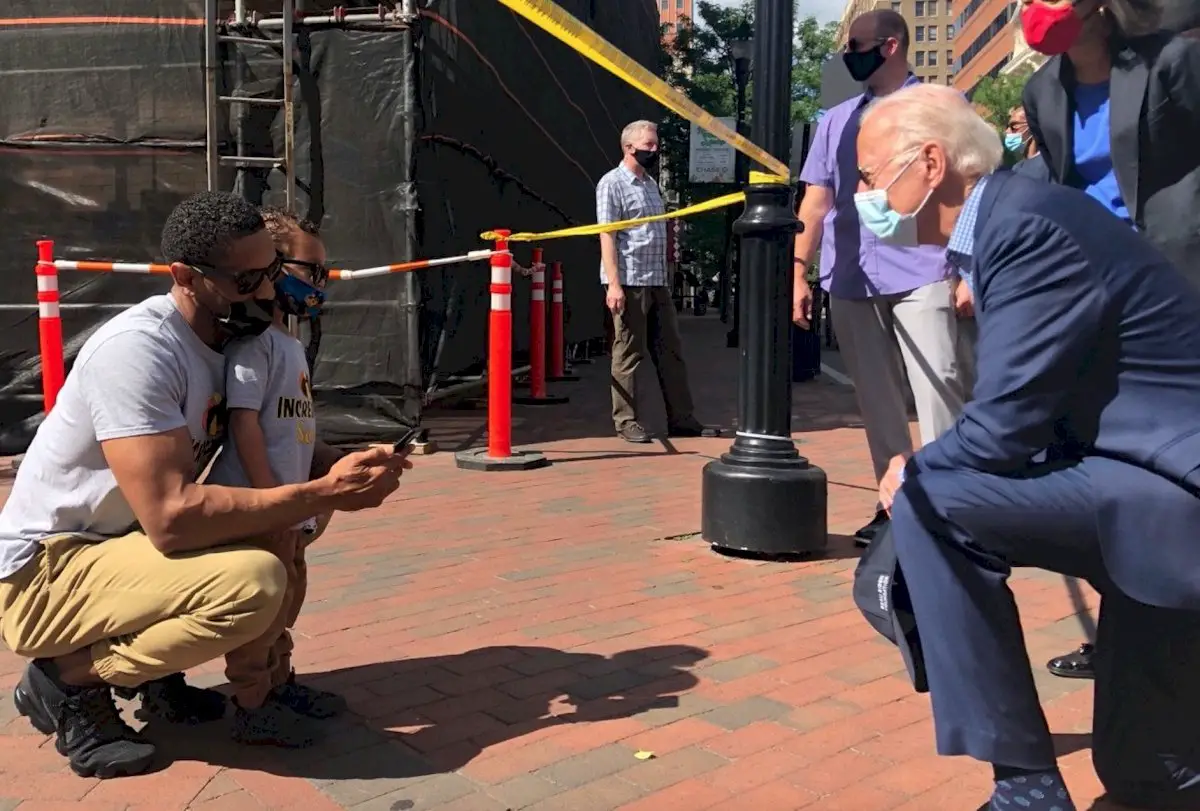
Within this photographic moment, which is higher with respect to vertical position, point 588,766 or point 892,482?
point 892,482

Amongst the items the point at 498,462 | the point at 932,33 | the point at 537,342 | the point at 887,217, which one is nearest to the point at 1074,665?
the point at 887,217

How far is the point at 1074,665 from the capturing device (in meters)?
3.34

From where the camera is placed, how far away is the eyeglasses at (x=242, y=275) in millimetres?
2771

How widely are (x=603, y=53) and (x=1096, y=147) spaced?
4.44ft

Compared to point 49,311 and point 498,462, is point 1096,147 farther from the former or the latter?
point 49,311

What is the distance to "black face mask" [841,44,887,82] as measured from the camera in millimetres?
4605

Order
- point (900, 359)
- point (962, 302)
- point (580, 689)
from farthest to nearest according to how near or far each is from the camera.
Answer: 1. point (900, 359)
2. point (962, 302)
3. point (580, 689)

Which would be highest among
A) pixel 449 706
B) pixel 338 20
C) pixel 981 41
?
pixel 981 41

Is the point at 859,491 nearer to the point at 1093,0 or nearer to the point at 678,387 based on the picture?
the point at 678,387

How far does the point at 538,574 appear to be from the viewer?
4508 mm

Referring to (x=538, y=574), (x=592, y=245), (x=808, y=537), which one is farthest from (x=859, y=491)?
(x=592, y=245)

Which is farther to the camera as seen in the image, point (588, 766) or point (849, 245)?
point (849, 245)

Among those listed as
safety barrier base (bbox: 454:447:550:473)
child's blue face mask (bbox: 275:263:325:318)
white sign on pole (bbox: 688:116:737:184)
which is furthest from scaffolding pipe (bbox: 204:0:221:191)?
white sign on pole (bbox: 688:116:737:184)

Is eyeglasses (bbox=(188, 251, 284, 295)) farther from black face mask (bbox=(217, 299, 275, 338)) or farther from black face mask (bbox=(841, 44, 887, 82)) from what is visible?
black face mask (bbox=(841, 44, 887, 82))
